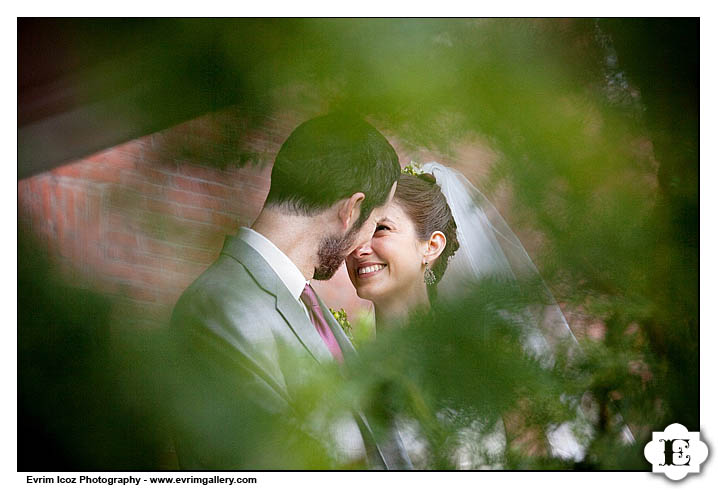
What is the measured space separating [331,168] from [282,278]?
278 millimetres

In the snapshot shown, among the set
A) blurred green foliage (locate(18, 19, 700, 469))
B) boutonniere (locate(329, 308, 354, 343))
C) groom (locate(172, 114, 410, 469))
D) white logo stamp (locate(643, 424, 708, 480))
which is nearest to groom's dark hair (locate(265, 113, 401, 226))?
groom (locate(172, 114, 410, 469))

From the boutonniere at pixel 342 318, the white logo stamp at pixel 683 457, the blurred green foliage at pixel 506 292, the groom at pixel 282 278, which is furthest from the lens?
the boutonniere at pixel 342 318

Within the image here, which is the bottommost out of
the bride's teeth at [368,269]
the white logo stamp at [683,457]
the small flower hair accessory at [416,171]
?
the white logo stamp at [683,457]

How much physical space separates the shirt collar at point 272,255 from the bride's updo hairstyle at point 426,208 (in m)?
0.29

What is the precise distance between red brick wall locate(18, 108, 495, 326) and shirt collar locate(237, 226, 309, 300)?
0.03 meters

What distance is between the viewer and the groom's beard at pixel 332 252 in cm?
158

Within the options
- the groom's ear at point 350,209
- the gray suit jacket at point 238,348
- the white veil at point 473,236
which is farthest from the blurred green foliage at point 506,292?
the groom's ear at point 350,209

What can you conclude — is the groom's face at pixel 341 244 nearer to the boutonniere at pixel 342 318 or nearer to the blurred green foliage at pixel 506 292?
the boutonniere at pixel 342 318

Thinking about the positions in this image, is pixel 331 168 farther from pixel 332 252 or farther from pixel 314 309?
pixel 314 309

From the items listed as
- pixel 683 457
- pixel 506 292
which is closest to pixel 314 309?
pixel 683 457

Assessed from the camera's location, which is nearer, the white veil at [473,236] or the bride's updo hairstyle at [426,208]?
the white veil at [473,236]

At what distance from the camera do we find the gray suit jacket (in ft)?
4.71

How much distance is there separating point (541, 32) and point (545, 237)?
98cm
